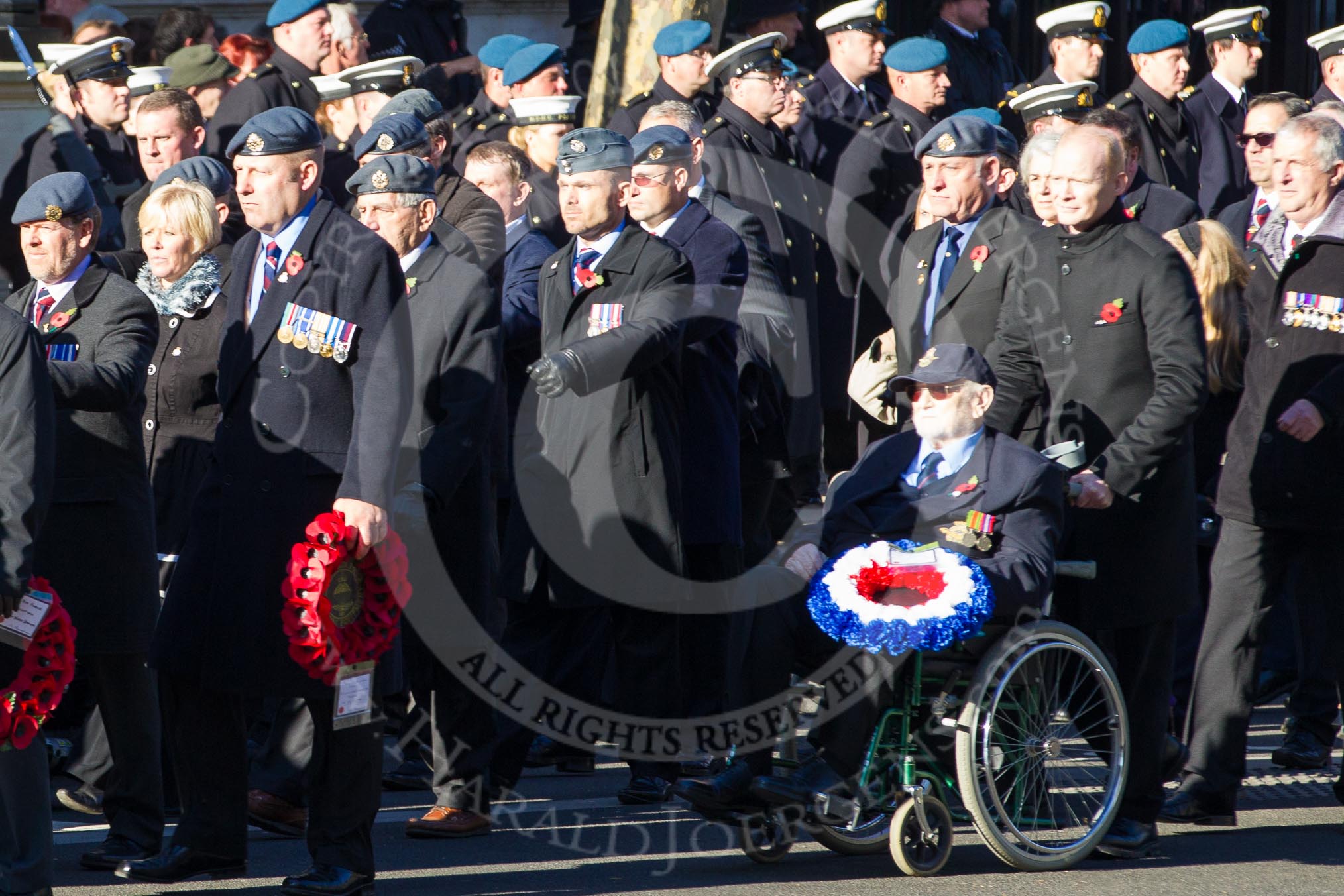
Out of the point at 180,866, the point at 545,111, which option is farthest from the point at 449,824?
the point at 545,111

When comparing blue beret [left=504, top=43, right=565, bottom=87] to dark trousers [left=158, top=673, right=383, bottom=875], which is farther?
blue beret [left=504, top=43, right=565, bottom=87]

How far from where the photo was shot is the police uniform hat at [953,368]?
19.7 ft

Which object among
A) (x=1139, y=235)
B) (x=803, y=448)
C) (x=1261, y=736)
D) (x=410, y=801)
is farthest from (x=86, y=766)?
(x=1261, y=736)

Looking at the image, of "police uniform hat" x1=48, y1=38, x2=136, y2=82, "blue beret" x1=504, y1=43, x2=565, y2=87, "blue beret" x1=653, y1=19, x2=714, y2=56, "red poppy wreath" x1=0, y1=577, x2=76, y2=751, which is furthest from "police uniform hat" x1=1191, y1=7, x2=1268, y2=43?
"red poppy wreath" x1=0, y1=577, x2=76, y2=751

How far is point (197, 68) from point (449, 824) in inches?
187

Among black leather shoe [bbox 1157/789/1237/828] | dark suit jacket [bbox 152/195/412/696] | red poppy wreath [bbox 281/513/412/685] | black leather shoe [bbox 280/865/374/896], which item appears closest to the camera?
red poppy wreath [bbox 281/513/412/685]

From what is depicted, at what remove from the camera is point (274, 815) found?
6.27m

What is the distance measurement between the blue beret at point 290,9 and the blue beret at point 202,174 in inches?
119

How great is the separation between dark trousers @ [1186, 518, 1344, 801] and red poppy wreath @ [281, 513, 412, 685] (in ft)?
8.67

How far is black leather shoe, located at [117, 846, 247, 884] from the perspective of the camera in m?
5.47

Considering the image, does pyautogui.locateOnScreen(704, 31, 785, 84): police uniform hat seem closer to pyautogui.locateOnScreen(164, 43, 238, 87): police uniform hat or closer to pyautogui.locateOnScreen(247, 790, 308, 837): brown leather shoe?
pyautogui.locateOnScreen(164, 43, 238, 87): police uniform hat

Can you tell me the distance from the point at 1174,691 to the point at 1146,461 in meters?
1.87

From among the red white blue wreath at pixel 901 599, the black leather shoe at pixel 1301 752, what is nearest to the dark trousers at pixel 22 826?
the red white blue wreath at pixel 901 599

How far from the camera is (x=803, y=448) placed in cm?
825
